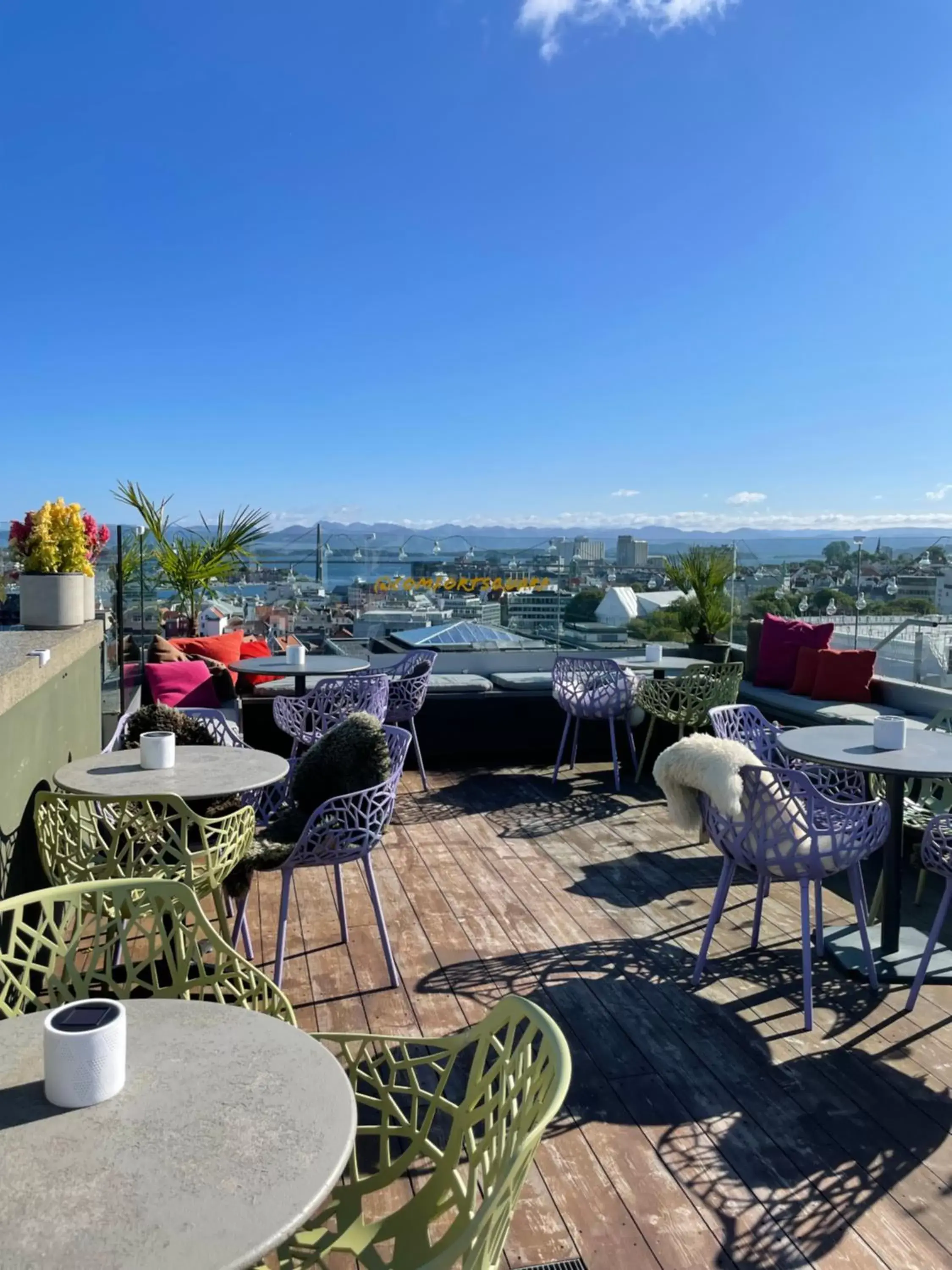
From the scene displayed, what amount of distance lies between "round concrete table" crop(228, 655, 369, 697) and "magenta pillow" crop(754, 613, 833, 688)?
11.0ft

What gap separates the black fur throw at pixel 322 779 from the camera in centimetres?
304

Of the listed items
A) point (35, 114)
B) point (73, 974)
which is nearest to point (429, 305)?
point (35, 114)

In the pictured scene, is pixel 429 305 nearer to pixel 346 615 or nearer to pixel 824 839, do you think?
pixel 346 615

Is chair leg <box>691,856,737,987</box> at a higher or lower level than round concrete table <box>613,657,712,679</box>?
lower

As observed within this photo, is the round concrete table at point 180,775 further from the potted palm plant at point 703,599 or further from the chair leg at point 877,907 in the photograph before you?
the potted palm plant at point 703,599

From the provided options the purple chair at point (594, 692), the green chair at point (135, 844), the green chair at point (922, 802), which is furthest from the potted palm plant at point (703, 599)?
the green chair at point (135, 844)

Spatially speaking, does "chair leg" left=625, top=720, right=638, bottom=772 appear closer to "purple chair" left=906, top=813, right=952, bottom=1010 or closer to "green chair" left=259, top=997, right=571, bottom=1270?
"purple chair" left=906, top=813, right=952, bottom=1010

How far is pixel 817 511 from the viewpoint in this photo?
2102 cm

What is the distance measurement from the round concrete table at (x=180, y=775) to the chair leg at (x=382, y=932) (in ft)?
1.56

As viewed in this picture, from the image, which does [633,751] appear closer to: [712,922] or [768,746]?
[768,746]

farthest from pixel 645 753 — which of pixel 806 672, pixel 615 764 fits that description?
pixel 806 672

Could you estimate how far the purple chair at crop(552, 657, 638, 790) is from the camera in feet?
20.0

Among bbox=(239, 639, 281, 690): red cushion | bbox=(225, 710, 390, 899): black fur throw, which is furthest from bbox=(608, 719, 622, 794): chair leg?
bbox=(225, 710, 390, 899): black fur throw

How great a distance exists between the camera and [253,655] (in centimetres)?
679
